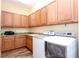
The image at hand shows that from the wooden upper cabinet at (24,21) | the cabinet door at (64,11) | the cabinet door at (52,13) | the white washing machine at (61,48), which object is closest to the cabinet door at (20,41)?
the wooden upper cabinet at (24,21)

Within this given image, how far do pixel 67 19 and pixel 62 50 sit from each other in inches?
30.1

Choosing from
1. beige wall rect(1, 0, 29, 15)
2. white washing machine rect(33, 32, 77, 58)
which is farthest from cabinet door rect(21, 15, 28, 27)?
white washing machine rect(33, 32, 77, 58)

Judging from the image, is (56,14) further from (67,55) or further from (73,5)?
(67,55)

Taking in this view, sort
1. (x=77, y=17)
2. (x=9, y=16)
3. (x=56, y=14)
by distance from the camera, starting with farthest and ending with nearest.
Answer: (x=9, y=16) → (x=56, y=14) → (x=77, y=17)

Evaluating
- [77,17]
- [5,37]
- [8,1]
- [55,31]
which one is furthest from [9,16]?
[77,17]

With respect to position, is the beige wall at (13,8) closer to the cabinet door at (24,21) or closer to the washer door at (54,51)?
the cabinet door at (24,21)

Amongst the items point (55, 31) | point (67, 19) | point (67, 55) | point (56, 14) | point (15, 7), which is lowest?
point (67, 55)

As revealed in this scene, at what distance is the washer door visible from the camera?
1.33 m

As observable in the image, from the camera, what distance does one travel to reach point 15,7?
3969 millimetres

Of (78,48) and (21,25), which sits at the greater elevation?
(21,25)

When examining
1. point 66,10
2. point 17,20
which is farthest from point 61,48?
point 17,20

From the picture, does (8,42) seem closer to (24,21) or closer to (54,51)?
(24,21)

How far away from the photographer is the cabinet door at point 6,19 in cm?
321

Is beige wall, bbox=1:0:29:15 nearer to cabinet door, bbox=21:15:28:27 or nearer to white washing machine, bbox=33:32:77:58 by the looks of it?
cabinet door, bbox=21:15:28:27
